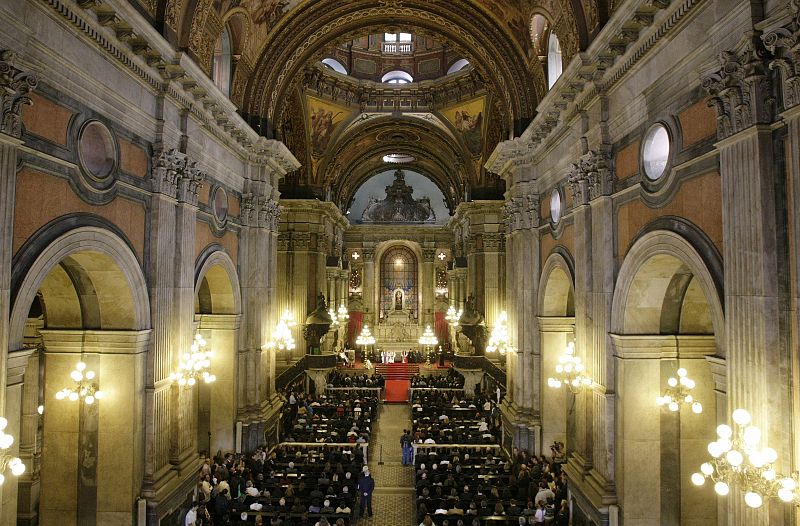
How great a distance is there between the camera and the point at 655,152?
28.5 ft

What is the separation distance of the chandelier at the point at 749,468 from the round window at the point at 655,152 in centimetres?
416

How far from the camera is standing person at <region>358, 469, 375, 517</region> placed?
42.7ft

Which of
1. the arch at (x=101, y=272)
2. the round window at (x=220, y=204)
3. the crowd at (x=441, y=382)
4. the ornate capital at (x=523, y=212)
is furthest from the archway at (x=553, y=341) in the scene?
the crowd at (x=441, y=382)

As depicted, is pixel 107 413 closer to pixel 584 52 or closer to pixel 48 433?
pixel 48 433

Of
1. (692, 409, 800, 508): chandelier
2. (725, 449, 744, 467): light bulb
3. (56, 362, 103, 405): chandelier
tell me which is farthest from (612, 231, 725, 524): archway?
(56, 362, 103, 405): chandelier

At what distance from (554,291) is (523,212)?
106 inches

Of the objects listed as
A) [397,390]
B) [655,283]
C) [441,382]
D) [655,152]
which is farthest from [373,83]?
[655,283]

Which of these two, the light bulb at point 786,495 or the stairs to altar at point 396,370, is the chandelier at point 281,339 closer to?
the stairs to altar at point 396,370

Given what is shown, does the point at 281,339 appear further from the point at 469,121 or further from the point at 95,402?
the point at 469,121

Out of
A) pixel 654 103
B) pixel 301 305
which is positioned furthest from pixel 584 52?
pixel 301 305

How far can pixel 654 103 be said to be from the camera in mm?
8445

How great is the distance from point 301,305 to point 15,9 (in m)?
21.2

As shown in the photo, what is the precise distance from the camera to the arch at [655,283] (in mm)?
8414

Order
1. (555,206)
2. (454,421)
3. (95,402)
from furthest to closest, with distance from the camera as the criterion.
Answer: (454,421)
(555,206)
(95,402)
